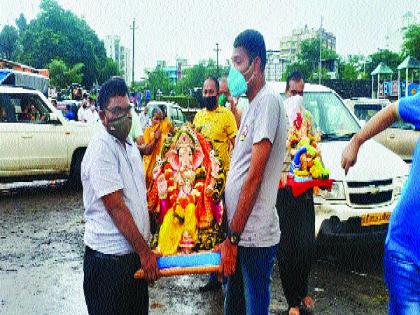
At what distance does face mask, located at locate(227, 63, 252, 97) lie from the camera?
303 cm

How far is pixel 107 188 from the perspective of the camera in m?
2.64

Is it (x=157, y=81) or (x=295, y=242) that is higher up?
(x=157, y=81)

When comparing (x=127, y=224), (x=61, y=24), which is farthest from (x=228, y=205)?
(x=61, y=24)


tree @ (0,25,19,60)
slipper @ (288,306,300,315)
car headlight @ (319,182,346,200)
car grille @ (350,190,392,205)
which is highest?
tree @ (0,25,19,60)

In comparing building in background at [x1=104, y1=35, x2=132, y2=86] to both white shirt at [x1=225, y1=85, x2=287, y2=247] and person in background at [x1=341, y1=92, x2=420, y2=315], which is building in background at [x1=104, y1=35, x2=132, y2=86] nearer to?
white shirt at [x1=225, y1=85, x2=287, y2=247]

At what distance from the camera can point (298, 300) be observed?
15.4ft

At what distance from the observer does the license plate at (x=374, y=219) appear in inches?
227

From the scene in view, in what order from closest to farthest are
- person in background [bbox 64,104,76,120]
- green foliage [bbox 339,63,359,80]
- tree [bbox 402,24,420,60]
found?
person in background [bbox 64,104,76,120], tree [bbox 402,24,420,60], green foliage [bbox 339,63,359,80]

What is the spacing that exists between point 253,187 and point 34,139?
8954 millimetres

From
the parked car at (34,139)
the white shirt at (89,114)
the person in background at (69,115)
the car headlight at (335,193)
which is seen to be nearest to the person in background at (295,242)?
the car headlight at (335,193)

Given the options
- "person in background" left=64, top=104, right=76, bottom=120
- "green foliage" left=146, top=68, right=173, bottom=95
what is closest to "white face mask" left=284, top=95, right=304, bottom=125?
"person in background" left=64, top=104, right=76, bottom=120

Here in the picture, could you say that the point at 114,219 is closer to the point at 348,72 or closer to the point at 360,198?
the point at 360,198

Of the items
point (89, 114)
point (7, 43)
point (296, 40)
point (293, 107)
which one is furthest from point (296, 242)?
point (296, 40)

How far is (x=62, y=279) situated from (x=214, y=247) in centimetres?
328
